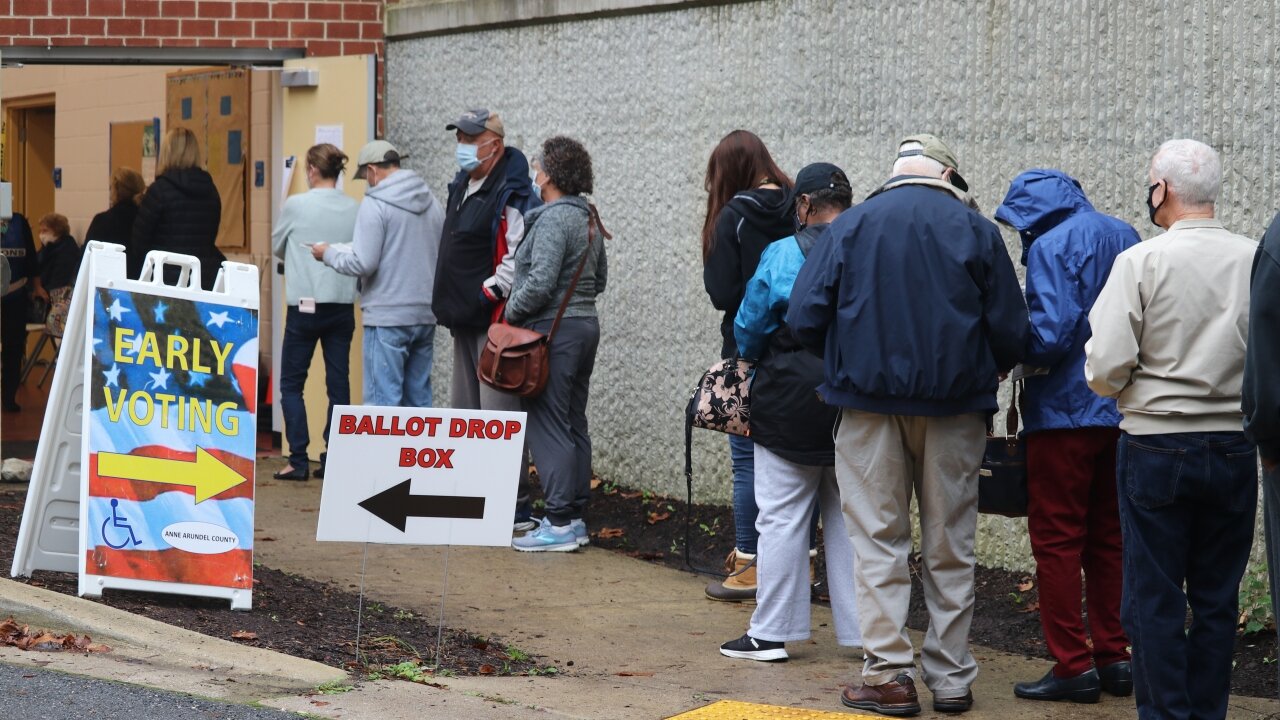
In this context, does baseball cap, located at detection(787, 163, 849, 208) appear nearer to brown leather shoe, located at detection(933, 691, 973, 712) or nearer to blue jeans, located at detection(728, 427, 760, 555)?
blue jeans, located at detection(728, 427, 760, 555)

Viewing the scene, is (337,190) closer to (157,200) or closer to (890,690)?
(157,200)

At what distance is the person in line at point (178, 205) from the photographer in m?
10.3

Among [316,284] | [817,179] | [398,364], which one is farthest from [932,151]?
[316,284]

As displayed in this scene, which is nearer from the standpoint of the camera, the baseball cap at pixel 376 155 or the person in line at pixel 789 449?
the person in line at pixel 789 449

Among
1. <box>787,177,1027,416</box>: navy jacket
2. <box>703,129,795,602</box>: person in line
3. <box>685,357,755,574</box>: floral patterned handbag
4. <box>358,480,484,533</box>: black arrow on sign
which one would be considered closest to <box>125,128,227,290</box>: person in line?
<box>703,129,795,602</box>: person in line

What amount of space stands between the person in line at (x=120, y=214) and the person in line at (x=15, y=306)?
1.14 meters

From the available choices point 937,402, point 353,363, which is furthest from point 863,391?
point 353,363

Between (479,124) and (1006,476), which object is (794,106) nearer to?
(479,124)

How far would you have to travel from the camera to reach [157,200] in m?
10.3

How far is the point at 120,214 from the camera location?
11805 millimetres

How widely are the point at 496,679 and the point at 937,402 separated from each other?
1.75 metres

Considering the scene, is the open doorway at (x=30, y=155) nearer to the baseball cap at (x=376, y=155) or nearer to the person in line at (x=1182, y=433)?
the baseball cap at (x=376, y=155)

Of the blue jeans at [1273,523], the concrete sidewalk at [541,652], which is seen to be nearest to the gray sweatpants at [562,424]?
the concrete sidewalk at [541,652]

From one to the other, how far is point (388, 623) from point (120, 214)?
6.32 metres
